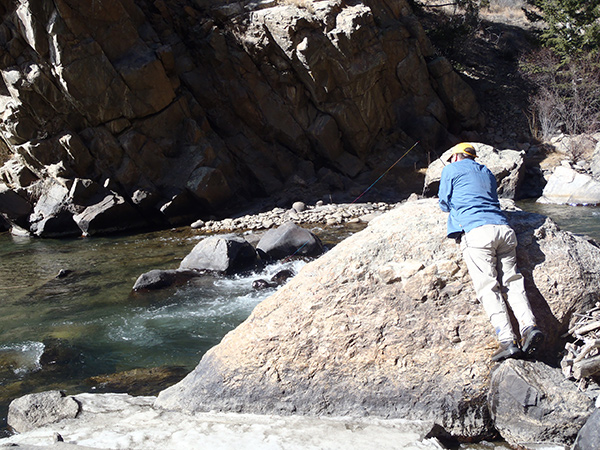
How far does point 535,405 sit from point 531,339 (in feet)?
1.59

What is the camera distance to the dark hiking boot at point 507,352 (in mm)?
3928

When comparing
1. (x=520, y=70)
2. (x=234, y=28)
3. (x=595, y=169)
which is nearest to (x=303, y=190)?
(x=234, y=28)

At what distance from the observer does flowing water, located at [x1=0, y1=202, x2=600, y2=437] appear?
21.2 ft

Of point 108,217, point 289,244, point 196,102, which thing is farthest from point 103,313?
point 196,102

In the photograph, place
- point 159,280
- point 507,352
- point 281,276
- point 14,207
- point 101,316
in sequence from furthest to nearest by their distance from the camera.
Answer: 1. point 14,207
2. point 281,276
3. point 159,280
4. point 101,316
5. point 507,352

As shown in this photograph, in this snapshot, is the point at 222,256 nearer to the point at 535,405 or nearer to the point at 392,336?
the point at 392,336

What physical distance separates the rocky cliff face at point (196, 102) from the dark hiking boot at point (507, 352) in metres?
14.3

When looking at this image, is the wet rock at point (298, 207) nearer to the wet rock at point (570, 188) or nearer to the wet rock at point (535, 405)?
the wet rock at point (570, 188)

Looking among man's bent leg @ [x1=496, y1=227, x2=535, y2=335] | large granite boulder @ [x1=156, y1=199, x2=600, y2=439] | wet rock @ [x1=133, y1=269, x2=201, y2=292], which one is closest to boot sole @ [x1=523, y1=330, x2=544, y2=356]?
man's bent leg @ [x1=496, y1=227, x2=535, y2=335]

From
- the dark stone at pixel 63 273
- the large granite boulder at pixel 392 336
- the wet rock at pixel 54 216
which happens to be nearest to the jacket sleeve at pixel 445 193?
the large granite boulder at pixel 392 336

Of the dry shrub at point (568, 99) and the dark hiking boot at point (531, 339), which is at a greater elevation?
the dry shrub at point (568, 99)

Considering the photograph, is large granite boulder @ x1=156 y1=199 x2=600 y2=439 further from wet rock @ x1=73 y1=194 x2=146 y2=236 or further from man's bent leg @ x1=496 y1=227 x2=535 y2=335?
wet rock @ x1=73 y1=194 x2=146 y2=236

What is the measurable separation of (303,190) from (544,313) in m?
14.9

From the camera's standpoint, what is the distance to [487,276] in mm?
4164
